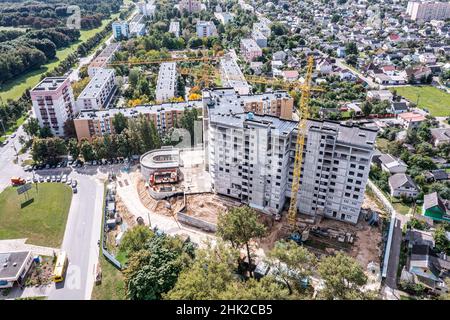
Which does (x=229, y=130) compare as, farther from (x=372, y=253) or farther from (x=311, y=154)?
→ (x=372, y=253)

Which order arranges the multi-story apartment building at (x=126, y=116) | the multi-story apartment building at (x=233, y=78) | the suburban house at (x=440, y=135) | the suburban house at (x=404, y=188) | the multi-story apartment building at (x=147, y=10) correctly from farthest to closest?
the multi-story apartment building at (x=147, y=10) → the multi-story apartment building at (x=233, y=78) → the multi-story apartment building at (x=126, y=116) → the suburban house at (x=440, y=135) → the suburban house at (x=404, y=188)

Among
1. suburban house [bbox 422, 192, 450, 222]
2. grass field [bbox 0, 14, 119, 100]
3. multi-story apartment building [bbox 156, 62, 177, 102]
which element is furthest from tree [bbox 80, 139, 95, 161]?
suburban house [bbox 422, 192, 450, 222]

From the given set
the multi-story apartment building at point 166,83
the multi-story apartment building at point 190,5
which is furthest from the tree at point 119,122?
the multi-story apartment building at point 190,5

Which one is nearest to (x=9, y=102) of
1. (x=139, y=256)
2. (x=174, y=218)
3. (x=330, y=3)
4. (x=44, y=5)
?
(x=174, y=218)

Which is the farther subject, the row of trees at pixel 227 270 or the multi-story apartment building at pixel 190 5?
the multi-story apartment building at pixel 190 5

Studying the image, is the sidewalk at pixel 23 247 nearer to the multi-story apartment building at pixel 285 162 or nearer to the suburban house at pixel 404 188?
the multi-story apartment building at pixel 285 162

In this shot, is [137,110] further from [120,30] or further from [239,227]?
[120,30]
